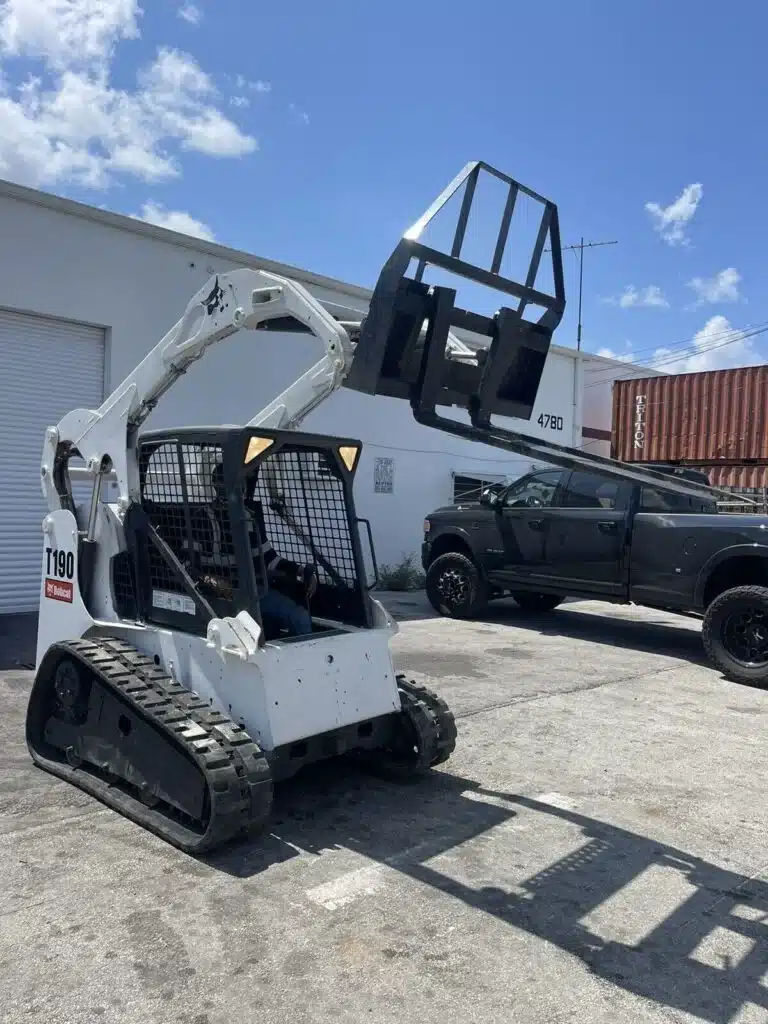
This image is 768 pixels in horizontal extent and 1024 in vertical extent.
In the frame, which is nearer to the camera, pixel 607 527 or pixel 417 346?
pixel 417 346

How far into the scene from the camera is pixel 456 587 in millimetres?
11711

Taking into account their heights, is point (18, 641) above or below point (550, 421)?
below

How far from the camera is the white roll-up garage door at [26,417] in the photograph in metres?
10.8

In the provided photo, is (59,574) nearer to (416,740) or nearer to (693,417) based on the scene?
(416,740)

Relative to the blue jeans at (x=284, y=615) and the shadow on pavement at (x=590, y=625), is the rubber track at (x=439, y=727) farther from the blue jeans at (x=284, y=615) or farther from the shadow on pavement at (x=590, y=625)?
the shadow on pavement at (x=590, y=625)

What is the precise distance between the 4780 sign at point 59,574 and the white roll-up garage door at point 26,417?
5.72 meters

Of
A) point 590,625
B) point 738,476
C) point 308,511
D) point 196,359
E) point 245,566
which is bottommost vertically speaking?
point 590,625

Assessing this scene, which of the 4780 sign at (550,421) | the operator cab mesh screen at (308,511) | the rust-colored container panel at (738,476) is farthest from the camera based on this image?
the 4780 sign at (550,421)

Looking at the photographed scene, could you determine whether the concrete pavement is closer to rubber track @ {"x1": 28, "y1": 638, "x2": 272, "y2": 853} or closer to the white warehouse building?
rubber track @ {"x1": 28, "y1": 638, "x2": 272, "y2": 853}

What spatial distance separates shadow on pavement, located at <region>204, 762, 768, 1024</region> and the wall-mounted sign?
409 inches

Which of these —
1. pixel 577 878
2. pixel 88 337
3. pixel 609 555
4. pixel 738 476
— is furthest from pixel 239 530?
pixel 738 476

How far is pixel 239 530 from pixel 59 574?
1.71m

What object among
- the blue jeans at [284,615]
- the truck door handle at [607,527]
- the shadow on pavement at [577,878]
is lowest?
the shadow on pavement at [577,878]

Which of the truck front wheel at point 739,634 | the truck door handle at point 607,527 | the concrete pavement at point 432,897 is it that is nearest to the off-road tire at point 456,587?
the truck door handle at point 607,527
